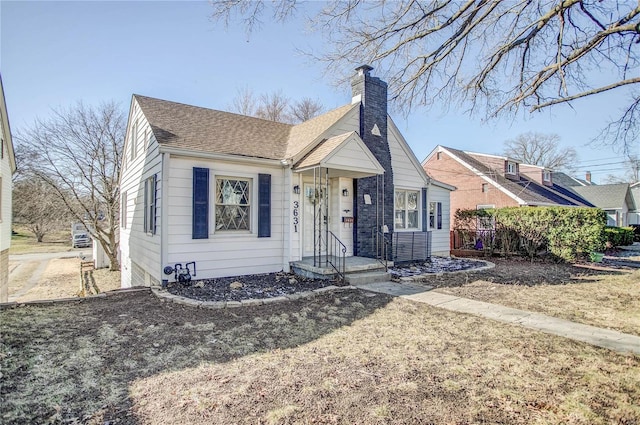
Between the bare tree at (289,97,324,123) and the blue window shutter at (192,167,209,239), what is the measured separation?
799 inches

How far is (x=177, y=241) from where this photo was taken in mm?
7562

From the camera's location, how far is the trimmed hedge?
12.4m

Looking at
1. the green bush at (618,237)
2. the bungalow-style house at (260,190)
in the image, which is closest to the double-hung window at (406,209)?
the bungalow-style house at (260,190)

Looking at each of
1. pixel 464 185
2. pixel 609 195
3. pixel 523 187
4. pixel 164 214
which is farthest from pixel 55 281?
pixel 609 195

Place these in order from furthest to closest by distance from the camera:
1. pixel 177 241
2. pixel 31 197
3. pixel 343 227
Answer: pixel 31 197
pixel 343 227
pixel 177 241

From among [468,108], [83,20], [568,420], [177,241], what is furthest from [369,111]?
[568,420]

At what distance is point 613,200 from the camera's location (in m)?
32.6

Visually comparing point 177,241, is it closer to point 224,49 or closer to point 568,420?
point 224,49

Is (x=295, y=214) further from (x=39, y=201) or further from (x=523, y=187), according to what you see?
(x=523, y=187)

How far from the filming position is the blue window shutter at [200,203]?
764 cm

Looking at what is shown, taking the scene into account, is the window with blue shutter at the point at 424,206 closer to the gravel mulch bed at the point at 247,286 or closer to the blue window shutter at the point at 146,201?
the gravel mulch bed at the point at 247,286

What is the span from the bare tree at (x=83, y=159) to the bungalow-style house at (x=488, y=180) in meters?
20.6

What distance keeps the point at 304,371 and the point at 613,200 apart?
40.8m

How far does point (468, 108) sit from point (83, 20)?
30.4 feet
